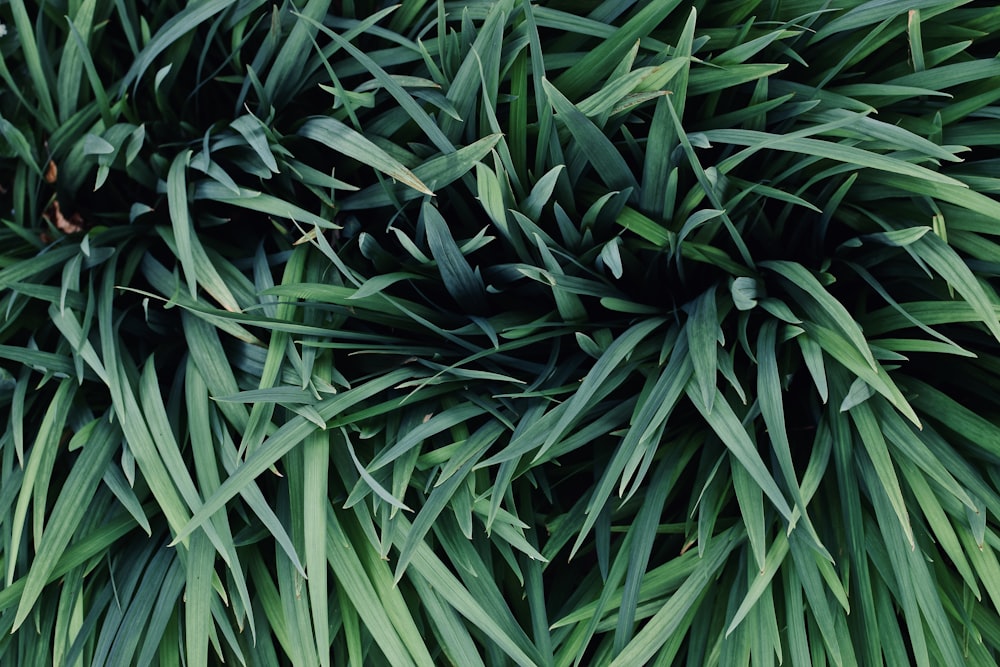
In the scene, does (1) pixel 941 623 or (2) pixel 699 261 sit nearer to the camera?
(1) pixel 941 623

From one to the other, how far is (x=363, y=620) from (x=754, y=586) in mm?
347

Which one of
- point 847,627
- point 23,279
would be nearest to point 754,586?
point 847,627

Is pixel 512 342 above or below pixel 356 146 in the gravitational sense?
below

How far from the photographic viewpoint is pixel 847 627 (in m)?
0.71

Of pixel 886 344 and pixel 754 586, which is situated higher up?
pixel 886 344

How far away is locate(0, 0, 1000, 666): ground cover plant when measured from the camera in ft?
2.22

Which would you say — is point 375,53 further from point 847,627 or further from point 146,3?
point 847,627

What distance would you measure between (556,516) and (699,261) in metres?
0.29

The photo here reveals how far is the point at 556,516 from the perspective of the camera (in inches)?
31.4

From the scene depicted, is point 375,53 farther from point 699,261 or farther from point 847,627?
point 847,627

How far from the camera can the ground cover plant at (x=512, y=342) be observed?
677 millimetres

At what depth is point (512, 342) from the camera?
70 cm

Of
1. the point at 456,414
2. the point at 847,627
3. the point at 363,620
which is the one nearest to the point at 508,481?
the point at 456,414

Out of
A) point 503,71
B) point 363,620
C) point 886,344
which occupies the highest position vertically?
point 503,71
